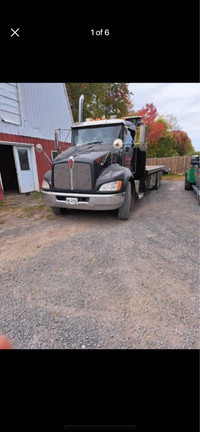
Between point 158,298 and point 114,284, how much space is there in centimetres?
52

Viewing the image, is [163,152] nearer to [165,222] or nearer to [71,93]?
[71,93]

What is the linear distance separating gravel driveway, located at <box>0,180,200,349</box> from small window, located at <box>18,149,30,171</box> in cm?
528

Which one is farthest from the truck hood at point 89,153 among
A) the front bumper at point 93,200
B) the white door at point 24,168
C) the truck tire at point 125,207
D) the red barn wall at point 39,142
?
the white door at point 24,168

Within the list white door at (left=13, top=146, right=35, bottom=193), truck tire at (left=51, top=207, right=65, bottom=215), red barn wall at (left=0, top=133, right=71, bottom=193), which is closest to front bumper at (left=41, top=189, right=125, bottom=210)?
Result: truck tire at (left=51, top=207, right=65, bottom=215)

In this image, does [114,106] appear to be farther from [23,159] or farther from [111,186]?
[111,186]

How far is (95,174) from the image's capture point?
401cm

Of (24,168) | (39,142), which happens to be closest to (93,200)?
(24,168)

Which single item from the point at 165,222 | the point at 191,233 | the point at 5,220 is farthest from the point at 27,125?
the point at 191,233

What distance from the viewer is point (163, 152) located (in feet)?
71.5

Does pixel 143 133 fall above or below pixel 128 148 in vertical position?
above

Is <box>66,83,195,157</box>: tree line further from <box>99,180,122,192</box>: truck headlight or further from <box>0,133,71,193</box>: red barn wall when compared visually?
<box>99,180,122,192</box>: truck headlight

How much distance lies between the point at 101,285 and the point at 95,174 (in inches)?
95.7

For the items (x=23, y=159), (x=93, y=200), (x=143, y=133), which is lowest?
(x=93, y=200)

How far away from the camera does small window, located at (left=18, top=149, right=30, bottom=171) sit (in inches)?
337
